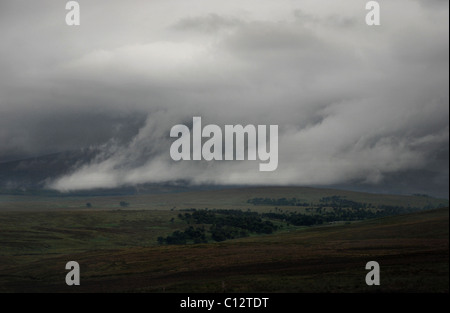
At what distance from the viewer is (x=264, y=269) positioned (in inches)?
3489

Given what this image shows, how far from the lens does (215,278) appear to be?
81.6 metres

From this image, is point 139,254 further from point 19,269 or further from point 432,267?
point 432,267

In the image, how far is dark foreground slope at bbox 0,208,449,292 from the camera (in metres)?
68.0

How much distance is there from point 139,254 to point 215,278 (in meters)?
60.6

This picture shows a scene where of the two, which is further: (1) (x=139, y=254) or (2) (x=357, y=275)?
(1) (x=139, y=254)

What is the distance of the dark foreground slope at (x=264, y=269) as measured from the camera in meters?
68.0
